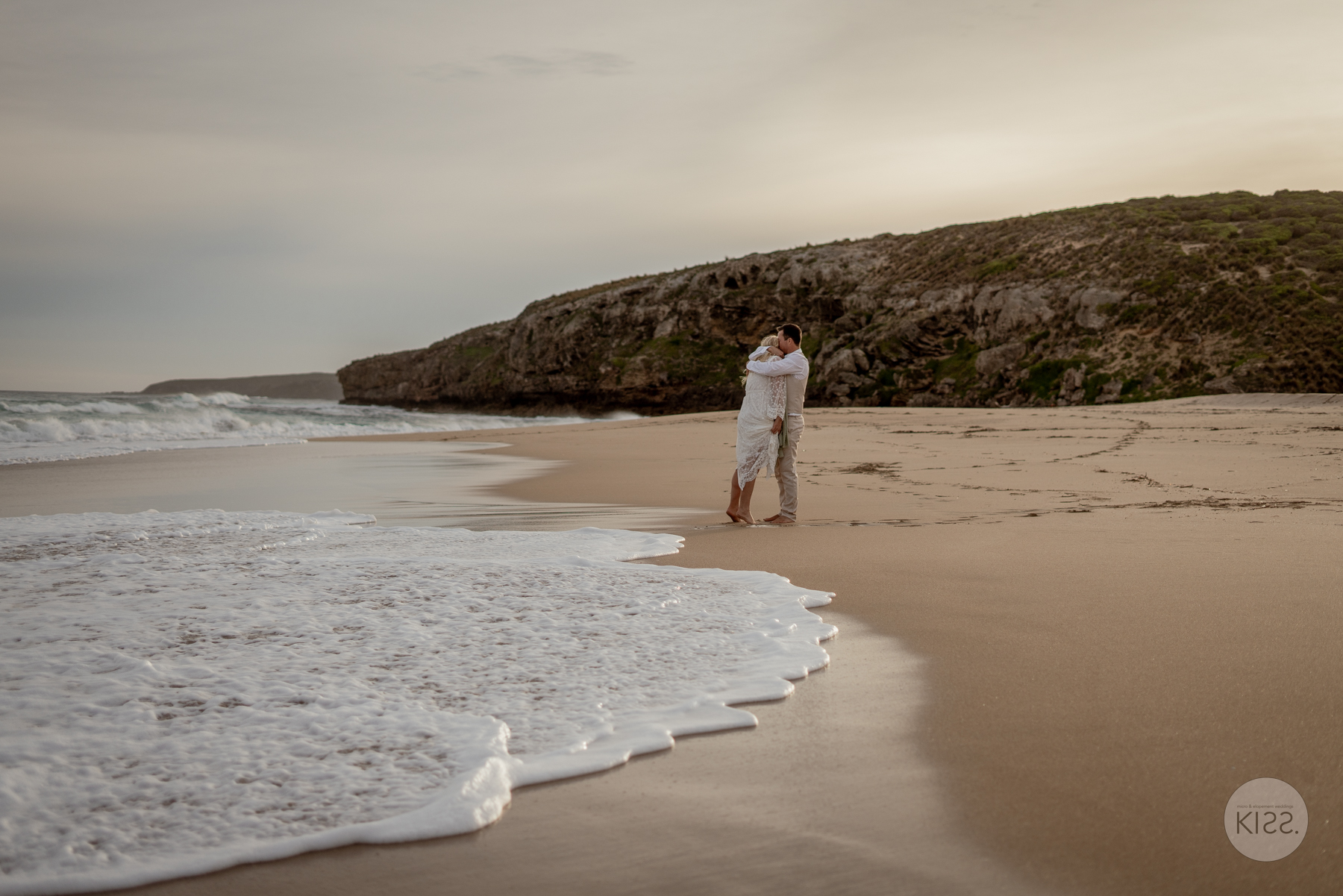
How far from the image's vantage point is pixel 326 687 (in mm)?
3084

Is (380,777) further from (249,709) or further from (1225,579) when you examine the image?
(1225,579)

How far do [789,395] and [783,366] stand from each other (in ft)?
1.00

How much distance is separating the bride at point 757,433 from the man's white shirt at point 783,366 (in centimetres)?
7

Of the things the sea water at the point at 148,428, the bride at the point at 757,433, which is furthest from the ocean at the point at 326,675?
the sea water at the point at 148,428

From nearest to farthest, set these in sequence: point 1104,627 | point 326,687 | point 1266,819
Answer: point 1266,819
point 326,687
point 1104,627

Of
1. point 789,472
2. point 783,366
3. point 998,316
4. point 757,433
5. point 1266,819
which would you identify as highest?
point 998,316

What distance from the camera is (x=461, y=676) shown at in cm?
325

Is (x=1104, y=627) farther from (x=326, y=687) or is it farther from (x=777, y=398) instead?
(x=777, y=398)

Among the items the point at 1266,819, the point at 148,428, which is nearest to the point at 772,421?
the point at 1266,819

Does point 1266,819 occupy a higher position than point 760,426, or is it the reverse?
point 760,426

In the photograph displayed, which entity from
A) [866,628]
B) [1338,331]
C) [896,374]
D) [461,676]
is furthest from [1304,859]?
[896,374]

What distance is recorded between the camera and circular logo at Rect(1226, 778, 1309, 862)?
78.1 inches

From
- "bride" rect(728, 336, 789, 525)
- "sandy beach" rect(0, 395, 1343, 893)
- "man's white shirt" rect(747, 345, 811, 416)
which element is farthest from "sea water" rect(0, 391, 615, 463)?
"sandy beach" rect(0, 395, 1343, 893)

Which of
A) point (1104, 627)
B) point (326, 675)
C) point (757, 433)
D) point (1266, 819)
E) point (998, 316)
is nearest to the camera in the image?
point (1266, 819)
